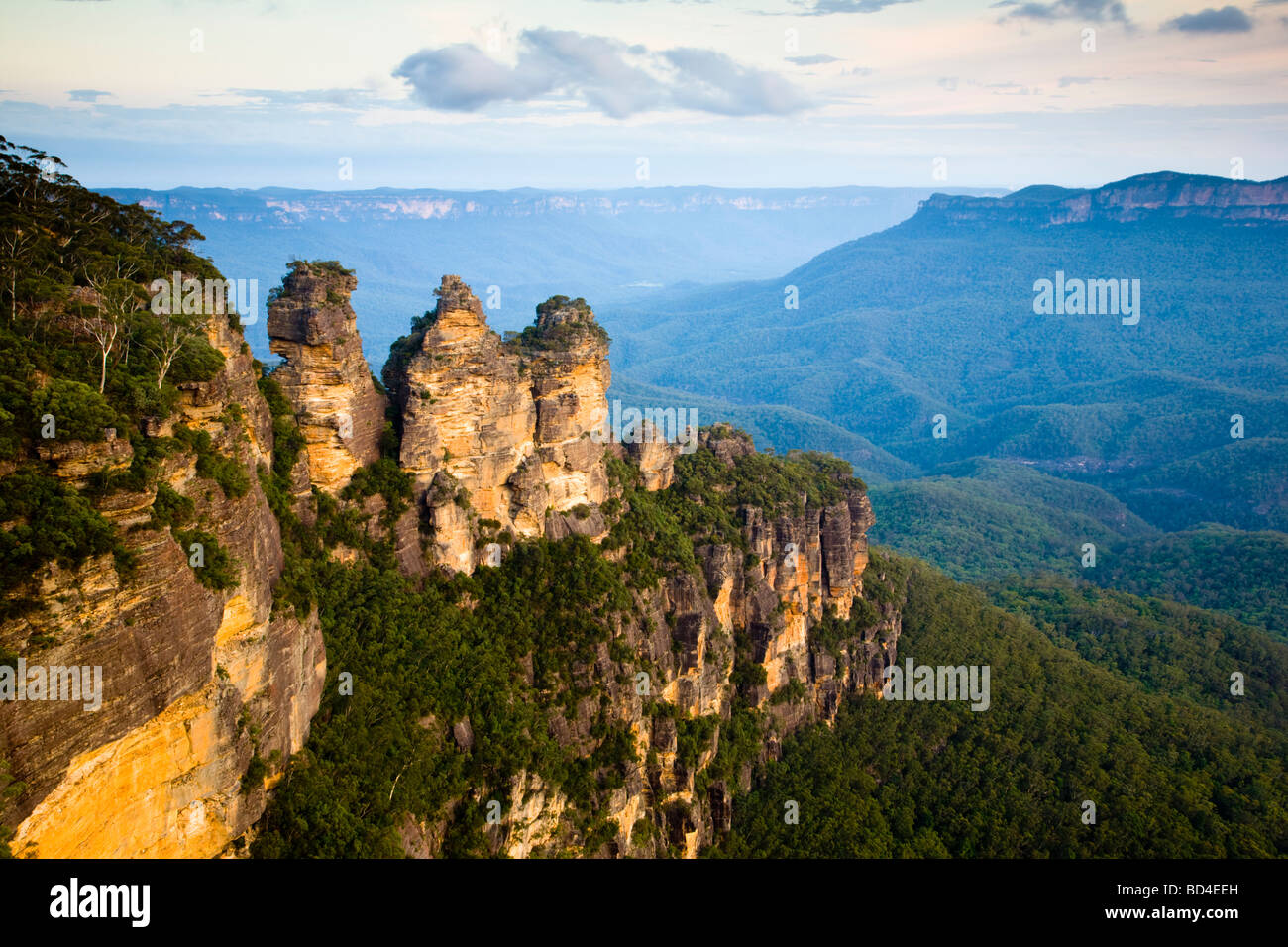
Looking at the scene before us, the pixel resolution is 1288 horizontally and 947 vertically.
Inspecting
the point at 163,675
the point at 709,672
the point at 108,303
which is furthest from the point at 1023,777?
the point at 108,303

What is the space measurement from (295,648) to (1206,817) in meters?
43.7

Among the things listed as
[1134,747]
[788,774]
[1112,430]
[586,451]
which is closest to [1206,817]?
[1134,747]

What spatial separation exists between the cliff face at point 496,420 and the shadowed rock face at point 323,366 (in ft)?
8.02

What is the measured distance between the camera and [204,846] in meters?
21.7

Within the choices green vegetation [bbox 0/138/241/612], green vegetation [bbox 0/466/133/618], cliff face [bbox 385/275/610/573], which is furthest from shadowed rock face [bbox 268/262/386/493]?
green vegetation [bbox 0/466/133/618]

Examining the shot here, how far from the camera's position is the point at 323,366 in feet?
105

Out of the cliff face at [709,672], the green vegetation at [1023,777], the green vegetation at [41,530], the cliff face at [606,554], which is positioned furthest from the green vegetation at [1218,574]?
the green vegetation at [41,530]

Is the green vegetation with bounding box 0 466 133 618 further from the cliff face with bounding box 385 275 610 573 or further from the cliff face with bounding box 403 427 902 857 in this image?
the cliff face with bounding box 385 275 610 573

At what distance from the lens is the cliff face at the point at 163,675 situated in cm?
1678

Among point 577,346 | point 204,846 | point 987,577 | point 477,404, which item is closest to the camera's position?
point 204,846

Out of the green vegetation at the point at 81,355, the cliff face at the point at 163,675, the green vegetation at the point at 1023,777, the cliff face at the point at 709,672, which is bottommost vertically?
the green vegetation at the point at 1023,777

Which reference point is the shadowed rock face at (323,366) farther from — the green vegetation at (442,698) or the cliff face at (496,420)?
the green vegetation at (442,698)
